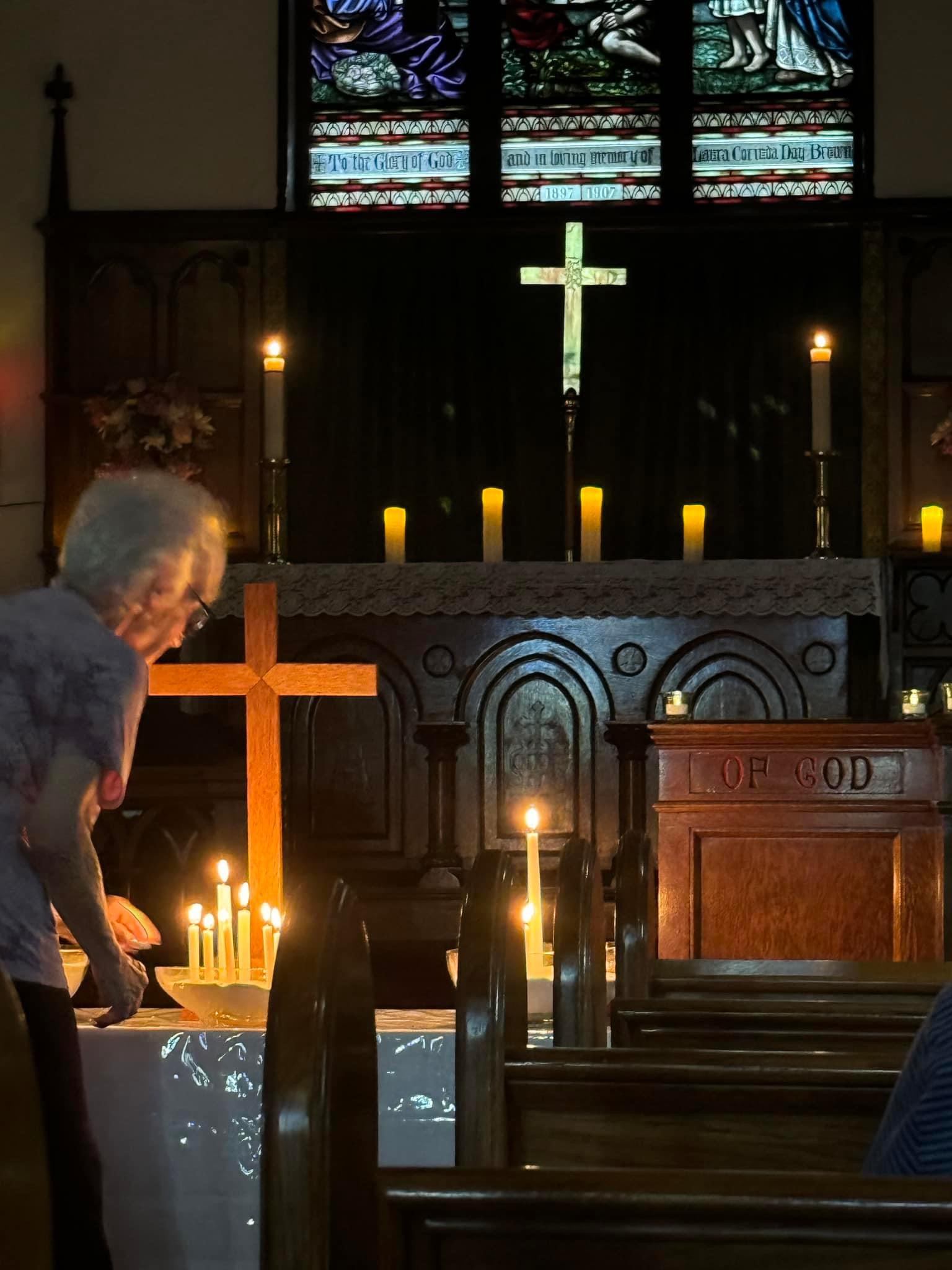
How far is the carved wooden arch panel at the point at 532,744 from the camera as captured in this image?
6.97 metres

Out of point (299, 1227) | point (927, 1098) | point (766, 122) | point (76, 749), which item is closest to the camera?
point (299, 1227)

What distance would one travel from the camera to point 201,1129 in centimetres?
271

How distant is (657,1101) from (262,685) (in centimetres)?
206

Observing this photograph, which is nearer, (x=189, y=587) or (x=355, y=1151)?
(x=355, y=1151)

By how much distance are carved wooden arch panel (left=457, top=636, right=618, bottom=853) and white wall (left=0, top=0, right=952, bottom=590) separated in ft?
8.54

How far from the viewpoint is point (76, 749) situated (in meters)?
2.17

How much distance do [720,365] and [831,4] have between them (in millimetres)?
1900

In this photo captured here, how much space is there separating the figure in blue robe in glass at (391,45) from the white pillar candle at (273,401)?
7.48 feet

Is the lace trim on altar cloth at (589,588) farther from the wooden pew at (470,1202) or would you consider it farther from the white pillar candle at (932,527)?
the wooden pew at (470,1202)

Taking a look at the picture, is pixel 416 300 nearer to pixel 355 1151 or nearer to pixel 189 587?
pixel 189 587

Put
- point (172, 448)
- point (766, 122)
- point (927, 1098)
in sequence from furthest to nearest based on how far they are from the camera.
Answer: point (766, 122), point (172, 448), point (927, 1098)

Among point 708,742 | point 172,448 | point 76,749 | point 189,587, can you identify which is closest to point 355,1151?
point 76,749

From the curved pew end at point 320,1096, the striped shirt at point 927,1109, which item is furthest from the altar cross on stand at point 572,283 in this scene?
the curved pew end at point 320,1096

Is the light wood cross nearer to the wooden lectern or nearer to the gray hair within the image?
the wooden lectern
